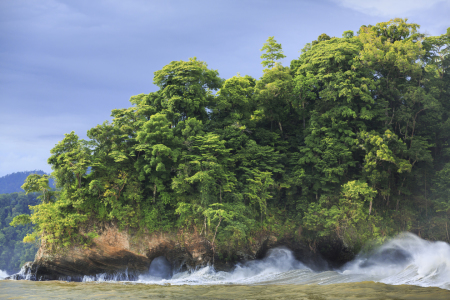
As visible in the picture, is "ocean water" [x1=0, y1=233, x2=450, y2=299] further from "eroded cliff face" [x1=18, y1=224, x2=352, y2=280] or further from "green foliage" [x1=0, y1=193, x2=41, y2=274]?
"green foliage" [x1=0, y1=193, x2=41, y2=274]

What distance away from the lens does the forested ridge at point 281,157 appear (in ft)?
65.0

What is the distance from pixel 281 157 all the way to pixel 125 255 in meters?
11.9

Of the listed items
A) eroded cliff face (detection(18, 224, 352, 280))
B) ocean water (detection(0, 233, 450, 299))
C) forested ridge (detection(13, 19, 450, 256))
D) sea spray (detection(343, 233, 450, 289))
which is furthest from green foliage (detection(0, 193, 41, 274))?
sea spray (detection(343, 233, 450, 289))

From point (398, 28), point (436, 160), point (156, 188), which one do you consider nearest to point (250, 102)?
point (156, 188)

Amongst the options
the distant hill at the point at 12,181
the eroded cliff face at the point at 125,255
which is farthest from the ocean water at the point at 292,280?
the distant hill at the point at 12,181

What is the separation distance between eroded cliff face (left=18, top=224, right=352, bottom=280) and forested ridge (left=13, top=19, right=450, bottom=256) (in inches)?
24.2

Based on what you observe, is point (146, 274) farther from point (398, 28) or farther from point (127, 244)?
point (398, 28)

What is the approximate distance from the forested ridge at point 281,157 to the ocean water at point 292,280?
1.42 m

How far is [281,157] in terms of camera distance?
2342 cm

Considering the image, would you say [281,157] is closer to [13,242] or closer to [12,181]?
[13,242]

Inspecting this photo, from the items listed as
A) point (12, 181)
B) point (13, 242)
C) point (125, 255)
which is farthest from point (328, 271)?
point (12, 181)

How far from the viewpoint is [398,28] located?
23516 mm

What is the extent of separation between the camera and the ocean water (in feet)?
42.3

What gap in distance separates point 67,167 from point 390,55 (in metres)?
21.0
